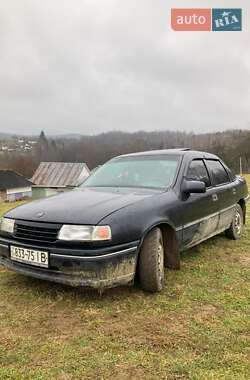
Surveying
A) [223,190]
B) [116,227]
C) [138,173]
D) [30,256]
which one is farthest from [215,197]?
[30,256]

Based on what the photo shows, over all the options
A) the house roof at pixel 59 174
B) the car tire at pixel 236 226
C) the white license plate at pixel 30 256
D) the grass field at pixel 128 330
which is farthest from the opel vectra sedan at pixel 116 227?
the house roof at pixel 59 174

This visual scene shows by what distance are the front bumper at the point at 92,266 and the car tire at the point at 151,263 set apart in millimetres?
210

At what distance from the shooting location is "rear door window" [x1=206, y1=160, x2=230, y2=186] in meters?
5.09

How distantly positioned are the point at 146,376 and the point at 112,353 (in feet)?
1.10

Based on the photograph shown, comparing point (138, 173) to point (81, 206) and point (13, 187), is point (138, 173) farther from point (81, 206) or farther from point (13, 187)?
point (13, 187)

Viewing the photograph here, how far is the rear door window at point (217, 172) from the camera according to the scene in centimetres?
509

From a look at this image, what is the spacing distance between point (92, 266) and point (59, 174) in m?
54.1

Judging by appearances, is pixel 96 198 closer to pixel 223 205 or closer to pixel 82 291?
pixel 82 291

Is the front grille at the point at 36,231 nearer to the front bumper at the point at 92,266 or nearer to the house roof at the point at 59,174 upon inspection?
the front bumper at the point at 92,266

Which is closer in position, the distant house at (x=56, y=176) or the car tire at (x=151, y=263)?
the car tire at (x=151, y=263)

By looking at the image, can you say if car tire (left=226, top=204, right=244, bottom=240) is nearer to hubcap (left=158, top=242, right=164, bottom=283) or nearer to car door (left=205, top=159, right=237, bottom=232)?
car door (left=205, top=159, right=237, bottom=232)

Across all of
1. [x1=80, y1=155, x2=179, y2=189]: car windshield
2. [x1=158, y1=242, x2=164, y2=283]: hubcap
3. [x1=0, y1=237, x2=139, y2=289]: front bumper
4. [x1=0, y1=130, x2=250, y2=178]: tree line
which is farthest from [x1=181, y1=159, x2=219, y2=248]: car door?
[x1=0, y1=130, x2=250, y2=178]: tree line

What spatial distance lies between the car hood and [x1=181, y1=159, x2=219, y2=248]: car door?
55 cm

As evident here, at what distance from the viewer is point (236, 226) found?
585cm
